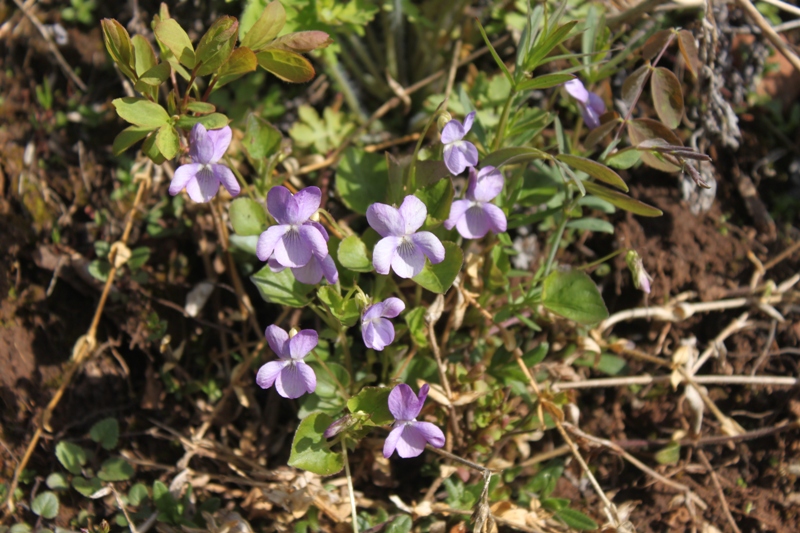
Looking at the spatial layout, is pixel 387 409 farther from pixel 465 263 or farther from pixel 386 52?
pixel 386 52

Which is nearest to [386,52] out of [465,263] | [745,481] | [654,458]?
[465,263]

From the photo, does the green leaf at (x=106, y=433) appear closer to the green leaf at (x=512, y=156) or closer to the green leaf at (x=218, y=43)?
the green leaf at (x=218, y=43)

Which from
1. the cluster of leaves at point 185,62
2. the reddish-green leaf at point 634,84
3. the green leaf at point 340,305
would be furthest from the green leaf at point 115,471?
the reddish-green leaf at point 634,84

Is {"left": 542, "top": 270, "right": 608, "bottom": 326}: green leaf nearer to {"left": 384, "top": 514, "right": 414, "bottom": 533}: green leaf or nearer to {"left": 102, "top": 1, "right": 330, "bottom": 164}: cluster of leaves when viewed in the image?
{"left": 384, "top": 514, "right": 414, "bottom": 533}: green leaf

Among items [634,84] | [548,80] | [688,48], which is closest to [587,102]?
[634,84]

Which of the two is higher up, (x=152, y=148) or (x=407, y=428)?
(x=152, y=148)

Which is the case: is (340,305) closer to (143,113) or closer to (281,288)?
(281,288)
